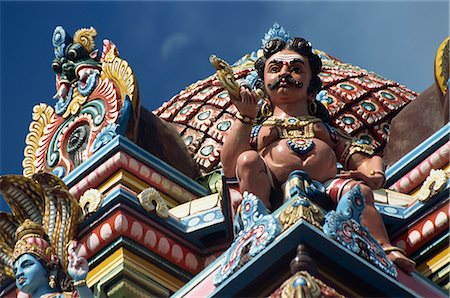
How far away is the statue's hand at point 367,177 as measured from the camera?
14.0 meters

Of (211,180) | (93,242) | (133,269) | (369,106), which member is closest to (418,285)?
(133,269)

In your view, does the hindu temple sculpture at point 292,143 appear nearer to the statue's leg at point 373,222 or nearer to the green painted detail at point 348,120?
the statue's leg at point 373,222

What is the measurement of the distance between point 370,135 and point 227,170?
15.2ft

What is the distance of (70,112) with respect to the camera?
1748cm

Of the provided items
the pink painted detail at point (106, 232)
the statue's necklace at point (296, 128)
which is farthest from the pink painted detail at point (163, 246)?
the statue's necklace at point (296, 128)

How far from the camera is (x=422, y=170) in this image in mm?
15961

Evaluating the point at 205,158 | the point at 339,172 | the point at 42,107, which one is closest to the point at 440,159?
the point at 339,172

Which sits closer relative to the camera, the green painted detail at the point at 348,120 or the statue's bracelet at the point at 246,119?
the statue's bracelet at the point at 246,119

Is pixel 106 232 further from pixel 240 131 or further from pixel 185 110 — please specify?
pixel 185 110

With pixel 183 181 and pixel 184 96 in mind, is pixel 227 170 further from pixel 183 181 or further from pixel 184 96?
pixel 184 96

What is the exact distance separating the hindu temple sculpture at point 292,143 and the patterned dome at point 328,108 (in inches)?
129

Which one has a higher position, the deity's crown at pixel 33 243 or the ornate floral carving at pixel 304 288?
the deity's crown at pixel 33 243

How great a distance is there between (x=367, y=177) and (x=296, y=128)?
2.45 ft

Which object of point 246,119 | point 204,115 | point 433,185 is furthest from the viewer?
point 204,115
